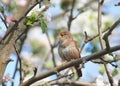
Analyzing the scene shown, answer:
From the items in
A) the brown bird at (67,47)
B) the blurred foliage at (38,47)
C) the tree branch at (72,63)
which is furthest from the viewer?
the blurred foliage at (38,47)

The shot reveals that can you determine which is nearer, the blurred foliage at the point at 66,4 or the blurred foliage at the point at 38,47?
the blurred foliage at the point at 66,4

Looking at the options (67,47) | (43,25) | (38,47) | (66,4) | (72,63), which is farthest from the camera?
(38,47)

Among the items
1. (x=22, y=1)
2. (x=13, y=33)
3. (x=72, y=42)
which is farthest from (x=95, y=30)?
(x=13, y=33)

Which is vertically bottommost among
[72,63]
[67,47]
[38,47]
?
[72,63]

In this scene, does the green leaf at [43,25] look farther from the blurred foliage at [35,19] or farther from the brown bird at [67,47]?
the brown bird at [67,47]

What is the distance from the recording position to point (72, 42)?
3.74m

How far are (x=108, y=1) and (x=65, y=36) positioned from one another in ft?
5.70

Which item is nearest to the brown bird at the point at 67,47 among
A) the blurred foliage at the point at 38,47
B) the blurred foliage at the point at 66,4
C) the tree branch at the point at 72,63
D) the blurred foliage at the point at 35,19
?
the blurred foliage at the point at 35,19

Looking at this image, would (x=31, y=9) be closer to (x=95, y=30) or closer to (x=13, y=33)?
(x=13, y=33)

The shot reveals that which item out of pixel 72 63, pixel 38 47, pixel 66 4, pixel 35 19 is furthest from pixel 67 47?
pixel 38 47

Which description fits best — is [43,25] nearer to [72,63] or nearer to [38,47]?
[72,63]

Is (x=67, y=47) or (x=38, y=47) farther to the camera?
(x=38, y=47)

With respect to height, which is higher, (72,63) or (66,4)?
(66,4)

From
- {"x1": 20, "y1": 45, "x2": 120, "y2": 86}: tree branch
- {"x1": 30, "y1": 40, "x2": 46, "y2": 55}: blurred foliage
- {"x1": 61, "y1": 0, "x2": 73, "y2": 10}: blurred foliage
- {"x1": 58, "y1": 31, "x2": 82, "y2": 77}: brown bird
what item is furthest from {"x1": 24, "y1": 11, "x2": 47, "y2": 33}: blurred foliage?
{"x1": 30, "y1": 40, "x2": 46, "y2": 55}: blurred foliage
